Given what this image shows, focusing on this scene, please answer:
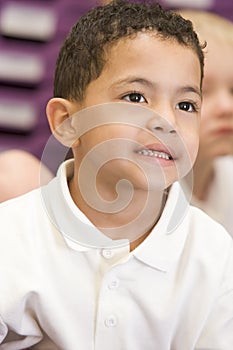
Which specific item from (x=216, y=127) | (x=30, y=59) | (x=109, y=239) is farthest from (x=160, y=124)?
(x=30, y=59)

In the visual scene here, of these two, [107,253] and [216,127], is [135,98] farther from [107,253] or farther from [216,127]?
[216,127]

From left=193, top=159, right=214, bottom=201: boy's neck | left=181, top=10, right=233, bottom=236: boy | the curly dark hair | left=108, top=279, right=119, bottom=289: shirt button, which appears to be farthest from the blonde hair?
left=108, top=279, right=119, bottom=289: shirt button

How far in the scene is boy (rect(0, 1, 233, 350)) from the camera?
62 centimetres

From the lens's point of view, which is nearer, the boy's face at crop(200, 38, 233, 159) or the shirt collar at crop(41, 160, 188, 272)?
the shirt collar at crop(41, 160, 188, 272)

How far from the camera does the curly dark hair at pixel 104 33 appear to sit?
63cm

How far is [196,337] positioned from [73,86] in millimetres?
272

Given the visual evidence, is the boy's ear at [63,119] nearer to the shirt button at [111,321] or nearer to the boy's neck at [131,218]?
the boy's neck at [131,218]

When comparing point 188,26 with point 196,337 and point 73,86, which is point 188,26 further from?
point 196,337

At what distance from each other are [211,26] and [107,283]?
0.57 meters

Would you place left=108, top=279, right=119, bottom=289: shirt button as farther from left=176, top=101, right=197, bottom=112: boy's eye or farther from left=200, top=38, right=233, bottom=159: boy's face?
left=200, top=38, right=233, bottom=159: boy's face

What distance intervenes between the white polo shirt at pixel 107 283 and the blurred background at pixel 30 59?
0.48m

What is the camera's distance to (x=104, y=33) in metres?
0.63

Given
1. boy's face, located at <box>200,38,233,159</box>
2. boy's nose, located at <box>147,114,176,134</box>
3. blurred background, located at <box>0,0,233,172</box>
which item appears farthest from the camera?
blurred background, located at <box>0,0,233,172</box>

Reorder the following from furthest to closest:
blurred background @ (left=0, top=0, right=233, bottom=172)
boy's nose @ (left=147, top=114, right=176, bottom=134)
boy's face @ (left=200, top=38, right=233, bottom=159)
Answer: blurred background @ (left=0, top=0, right=233, bottom=172) < boy's face @ (left=200, top=38, right=233, bottom=159) < boy's nose @ (left=147, top=114, right=176, bottom=134)
